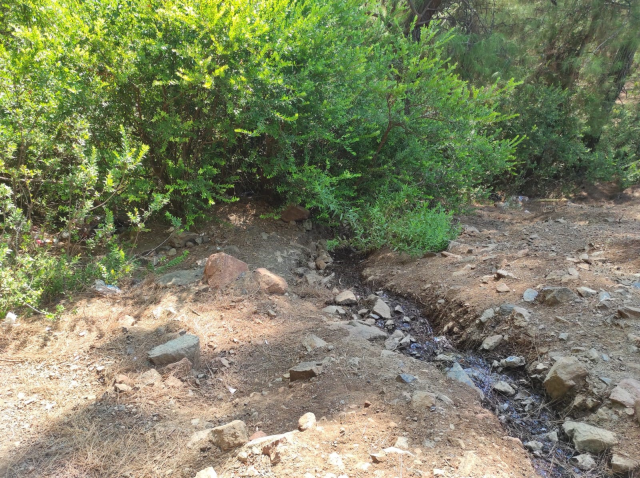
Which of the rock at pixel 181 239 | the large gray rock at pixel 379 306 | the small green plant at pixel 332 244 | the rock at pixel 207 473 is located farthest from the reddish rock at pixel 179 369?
the small green plant at pixel 332 244

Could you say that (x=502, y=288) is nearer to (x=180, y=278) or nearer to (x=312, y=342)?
(x=312, y=342)

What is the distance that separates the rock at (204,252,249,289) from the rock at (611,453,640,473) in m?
2.69

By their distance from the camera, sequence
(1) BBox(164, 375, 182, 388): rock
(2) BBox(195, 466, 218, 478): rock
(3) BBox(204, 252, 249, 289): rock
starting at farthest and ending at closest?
(3) BBox(204, 252, 249, 289): rock < (1) BBox(164, 375, 182, 388): rock < (2) BBox(195, 466, 218, 478): rock

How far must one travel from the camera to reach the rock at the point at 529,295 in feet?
11.3

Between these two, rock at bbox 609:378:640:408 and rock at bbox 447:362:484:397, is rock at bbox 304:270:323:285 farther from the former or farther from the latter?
rock at bbox 609:378:640:408

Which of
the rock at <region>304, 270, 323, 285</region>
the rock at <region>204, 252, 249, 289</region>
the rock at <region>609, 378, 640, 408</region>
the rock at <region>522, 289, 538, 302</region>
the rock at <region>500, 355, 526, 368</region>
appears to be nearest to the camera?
the rock at <region>609, 378, 640, 408</region>

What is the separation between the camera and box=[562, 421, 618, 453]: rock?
7.08 feet

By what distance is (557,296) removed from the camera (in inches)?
130

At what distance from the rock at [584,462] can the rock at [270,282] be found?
2.29m

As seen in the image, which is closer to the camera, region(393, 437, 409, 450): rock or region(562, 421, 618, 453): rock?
region(393, 437, 409, 450): rock

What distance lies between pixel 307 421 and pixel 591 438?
144 cm

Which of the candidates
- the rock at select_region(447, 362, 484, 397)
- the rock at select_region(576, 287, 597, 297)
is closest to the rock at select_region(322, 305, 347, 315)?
the rock at select_region(447, 362, 484, 397)

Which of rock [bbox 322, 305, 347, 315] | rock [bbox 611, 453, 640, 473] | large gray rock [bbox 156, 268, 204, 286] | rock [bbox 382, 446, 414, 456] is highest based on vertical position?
rock [bbox 382, 446, 414, 456]

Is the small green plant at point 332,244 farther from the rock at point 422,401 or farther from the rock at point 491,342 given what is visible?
the rock at point 422,401
